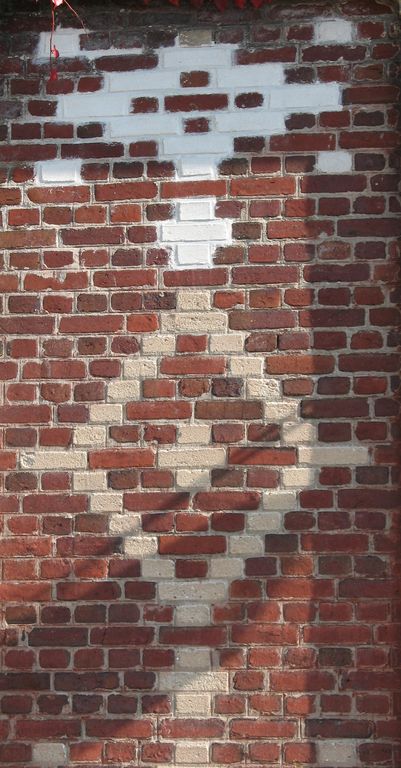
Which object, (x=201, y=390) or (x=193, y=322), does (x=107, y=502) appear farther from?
(x=193, y=322)

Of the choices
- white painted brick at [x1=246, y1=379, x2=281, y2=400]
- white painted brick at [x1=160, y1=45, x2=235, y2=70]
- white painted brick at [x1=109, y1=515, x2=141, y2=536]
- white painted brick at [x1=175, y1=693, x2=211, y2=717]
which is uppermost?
white painted brick at [x1=160, y1=45, x2=235, y2=70]

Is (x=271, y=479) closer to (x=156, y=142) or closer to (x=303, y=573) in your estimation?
(x=303, y=573)

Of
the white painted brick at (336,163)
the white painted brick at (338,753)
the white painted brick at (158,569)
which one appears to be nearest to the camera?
the white painted brick at (338,753)

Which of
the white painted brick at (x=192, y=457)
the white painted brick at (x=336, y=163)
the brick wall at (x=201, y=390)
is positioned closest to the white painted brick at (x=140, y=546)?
the brick wall at (x=201, y=390)

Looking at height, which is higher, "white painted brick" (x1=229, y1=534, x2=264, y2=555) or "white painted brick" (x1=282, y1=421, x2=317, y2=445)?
"white painted brick" (x1=282, y1=421, x2=317, y2=445)

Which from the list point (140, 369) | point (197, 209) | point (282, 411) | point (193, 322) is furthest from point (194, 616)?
point (197, 209)

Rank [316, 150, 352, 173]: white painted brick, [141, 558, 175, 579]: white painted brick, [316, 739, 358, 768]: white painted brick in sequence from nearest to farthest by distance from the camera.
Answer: [316, 739, 358, 768]: white painted brick, [141, 558, 175, 579]: white painted brick, [316, 150, 352, 173]: white painted brick

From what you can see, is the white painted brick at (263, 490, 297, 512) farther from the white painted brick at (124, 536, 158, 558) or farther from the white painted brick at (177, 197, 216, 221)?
the white painted brick at (177, 197, 216, 221)

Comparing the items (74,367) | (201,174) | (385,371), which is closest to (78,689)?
(74,367)

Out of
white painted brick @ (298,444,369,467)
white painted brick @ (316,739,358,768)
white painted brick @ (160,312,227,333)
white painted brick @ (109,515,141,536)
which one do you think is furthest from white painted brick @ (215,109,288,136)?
white painted brick @ (316,739,358,768)

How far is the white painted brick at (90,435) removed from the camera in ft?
10.5

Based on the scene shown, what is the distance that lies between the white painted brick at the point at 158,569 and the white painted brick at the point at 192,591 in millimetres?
28

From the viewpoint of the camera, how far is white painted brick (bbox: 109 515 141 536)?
314 cm

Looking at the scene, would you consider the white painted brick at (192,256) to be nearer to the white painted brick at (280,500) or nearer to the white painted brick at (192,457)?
the white painted brick at (192,457)
